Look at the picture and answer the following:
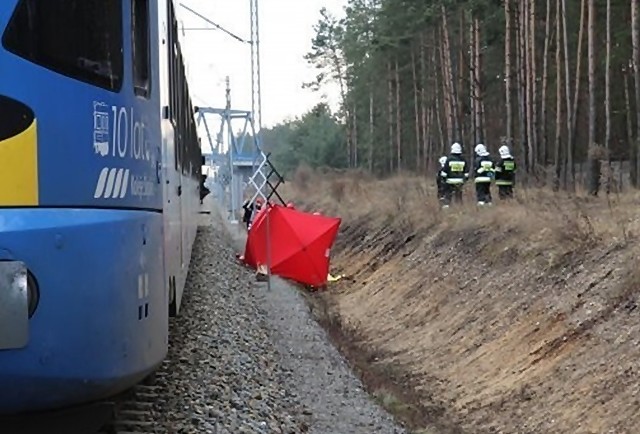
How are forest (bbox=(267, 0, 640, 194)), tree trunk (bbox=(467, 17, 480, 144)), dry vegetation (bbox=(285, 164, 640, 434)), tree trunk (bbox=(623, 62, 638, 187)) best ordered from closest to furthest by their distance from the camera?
dry vegetation (bbox=(285, 164, 640, 434)) → tree trunk (bbox=(623, 62, 638, 187)) → forest (bbox=(267, 0, 640, 194)) → tree trunk (bbox=(467, 17, 480, 144))

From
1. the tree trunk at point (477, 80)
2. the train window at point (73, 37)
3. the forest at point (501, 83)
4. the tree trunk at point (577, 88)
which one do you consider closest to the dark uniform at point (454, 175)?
the forest at point (501, 83)

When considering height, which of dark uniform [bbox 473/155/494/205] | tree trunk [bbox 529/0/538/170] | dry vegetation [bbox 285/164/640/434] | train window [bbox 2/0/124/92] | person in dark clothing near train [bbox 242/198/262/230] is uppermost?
tree trunk [bbox 529/0/538/170]

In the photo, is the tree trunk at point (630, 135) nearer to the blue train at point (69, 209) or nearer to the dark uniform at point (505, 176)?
the dark uniform at point (505, 176)

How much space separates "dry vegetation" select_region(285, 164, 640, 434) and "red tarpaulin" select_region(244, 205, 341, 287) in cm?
83

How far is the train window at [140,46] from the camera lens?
5520mm

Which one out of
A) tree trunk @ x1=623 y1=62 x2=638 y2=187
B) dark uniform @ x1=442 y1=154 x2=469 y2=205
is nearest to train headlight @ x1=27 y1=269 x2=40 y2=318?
dark uniform @ x1=442 y1=154 x2=469 y2=205

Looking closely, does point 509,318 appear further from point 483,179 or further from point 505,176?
point 505,176

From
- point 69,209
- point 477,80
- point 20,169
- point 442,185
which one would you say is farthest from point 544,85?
point 20,169

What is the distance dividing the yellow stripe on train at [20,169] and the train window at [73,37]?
360 mm

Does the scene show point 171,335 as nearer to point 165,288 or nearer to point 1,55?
point 165,288

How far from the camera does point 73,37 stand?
194 inches

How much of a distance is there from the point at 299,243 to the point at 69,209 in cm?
1907

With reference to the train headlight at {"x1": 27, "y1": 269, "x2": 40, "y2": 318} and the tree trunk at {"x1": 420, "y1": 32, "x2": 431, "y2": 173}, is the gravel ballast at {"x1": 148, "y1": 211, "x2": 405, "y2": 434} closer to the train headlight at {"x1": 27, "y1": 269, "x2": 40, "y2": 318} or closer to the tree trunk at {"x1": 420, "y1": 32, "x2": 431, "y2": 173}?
the train headlight at {"x1": 27, "y1": 269, "x2": 40, "y2": 318}

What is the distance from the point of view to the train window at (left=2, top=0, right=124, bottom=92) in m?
4.68
